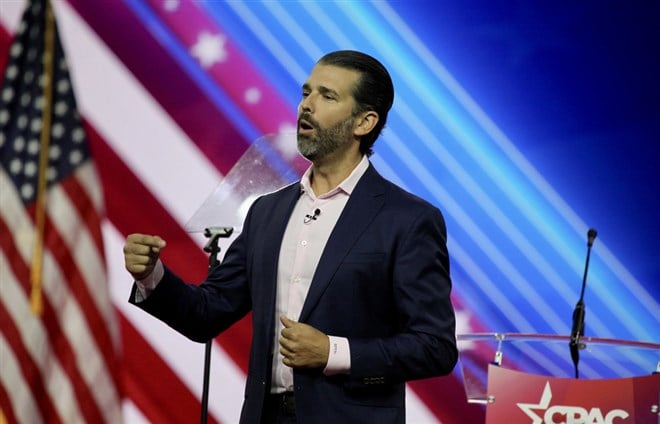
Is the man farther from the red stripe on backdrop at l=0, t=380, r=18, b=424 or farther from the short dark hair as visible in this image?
the red stripe on backdrop at l=0, t=380, r=18, b=424

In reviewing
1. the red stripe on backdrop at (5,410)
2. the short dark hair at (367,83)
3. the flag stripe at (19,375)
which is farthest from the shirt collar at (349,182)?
the red stripe on backdrop at (5,410)

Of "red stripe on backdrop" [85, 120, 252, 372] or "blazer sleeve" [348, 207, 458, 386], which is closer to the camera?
"blazer sleeve" [348, 207, 458, 386]

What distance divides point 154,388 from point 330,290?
6.80 feet

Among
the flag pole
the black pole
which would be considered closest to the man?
the black pole

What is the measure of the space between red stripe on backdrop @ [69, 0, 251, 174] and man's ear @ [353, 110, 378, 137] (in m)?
1.59

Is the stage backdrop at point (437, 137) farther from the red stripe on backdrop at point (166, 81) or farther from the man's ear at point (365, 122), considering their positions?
the man's ear at point (365, 122)

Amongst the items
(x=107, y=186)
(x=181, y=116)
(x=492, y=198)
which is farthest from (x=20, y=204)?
(x=492, y=198)

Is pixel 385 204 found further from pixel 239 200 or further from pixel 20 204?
pixel 20 204

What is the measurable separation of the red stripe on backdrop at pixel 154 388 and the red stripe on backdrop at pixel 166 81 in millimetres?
819

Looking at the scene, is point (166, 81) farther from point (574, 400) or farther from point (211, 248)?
point (574, 400)

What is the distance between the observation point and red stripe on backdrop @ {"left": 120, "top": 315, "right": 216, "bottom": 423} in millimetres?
3920

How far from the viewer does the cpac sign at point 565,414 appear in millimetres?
2750

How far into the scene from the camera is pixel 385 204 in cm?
221

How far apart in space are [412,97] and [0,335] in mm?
1938
